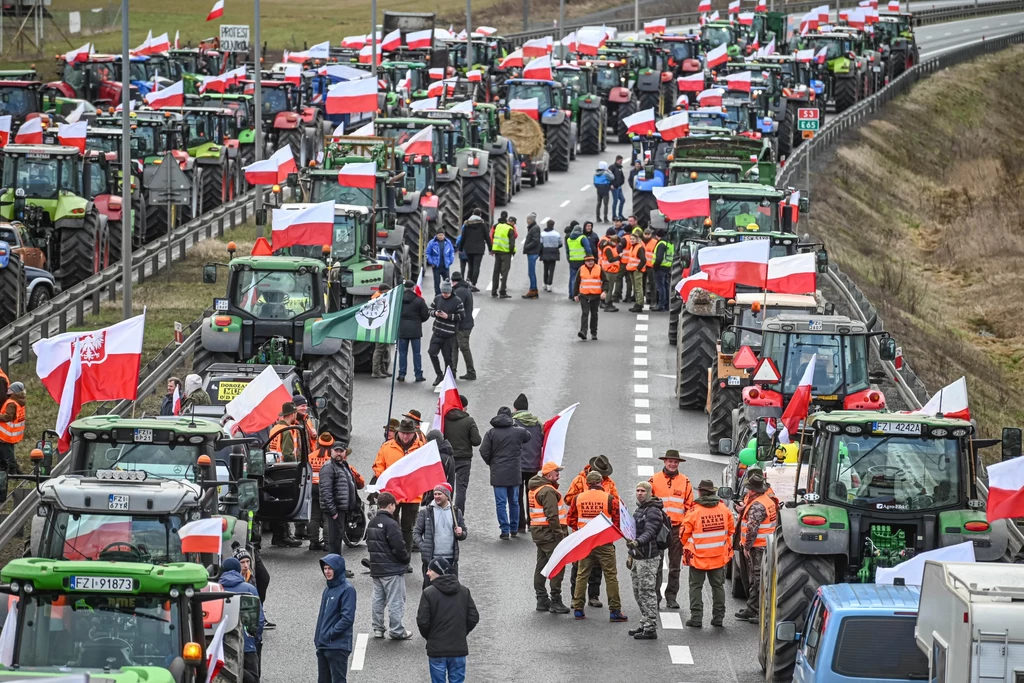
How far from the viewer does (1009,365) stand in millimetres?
41219

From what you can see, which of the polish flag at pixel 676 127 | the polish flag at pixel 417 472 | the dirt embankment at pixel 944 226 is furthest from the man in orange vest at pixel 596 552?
the polish flag at pixel 676 127

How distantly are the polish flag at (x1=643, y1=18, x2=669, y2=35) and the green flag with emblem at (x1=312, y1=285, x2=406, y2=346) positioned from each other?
191 ft

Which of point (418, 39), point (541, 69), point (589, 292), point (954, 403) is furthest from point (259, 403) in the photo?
point (418, 39)

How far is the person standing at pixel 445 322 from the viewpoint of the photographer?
92.7 feet

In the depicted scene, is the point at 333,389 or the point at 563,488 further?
the point at 333,389

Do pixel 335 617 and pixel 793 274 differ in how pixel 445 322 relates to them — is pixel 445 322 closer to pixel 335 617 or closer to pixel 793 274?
pixel 793 274

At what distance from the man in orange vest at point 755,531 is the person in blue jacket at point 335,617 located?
4.31 metres

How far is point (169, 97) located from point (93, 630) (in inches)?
1427

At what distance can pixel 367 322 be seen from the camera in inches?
942

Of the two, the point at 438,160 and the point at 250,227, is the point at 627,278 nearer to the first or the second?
the point at 438,160

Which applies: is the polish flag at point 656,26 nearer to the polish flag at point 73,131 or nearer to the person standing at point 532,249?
the polish flag at point 73,131

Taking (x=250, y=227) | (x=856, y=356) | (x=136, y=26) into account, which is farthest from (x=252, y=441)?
(x=136, y=26)

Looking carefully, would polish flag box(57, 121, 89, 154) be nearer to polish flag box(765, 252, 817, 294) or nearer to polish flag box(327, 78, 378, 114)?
polish flag box(327, 78, 378, 114)

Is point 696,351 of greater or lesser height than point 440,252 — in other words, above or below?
below
